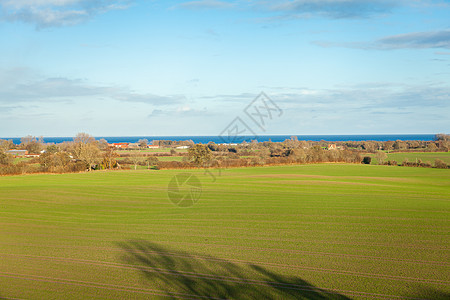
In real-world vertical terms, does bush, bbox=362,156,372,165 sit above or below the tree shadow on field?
above

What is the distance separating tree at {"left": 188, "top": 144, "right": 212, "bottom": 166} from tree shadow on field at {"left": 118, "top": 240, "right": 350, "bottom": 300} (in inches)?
1938

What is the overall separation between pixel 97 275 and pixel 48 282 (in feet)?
3.78

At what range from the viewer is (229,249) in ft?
38.7

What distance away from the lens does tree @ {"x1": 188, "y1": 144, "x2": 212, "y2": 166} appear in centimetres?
6072

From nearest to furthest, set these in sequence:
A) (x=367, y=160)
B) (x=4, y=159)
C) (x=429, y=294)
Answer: (x=429, y=294)
(x=4, y=159)
(x=367, y=160)

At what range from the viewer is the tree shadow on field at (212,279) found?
792cm

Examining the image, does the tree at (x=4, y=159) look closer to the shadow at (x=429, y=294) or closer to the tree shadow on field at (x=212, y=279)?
the tree shadow on field at (x=212, y=279)

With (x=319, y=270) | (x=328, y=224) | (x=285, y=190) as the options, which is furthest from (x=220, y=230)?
(x=285, y=190)

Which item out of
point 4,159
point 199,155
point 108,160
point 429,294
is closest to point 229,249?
point 429,294

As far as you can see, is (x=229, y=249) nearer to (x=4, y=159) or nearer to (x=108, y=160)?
(x=108, y=160)

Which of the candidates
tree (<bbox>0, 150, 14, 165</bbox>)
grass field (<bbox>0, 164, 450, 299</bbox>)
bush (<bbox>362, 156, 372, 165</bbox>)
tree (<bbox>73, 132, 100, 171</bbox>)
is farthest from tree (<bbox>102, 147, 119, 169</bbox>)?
bush (<bbox>362, 156, 372, 165</bbox>)

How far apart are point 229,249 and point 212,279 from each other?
2897mm

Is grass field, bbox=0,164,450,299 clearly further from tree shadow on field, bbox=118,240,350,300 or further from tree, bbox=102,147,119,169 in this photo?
tree, bbox=102,147,119,169

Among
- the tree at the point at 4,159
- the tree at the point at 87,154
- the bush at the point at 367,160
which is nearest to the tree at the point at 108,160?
the tree at the point at 87,154
